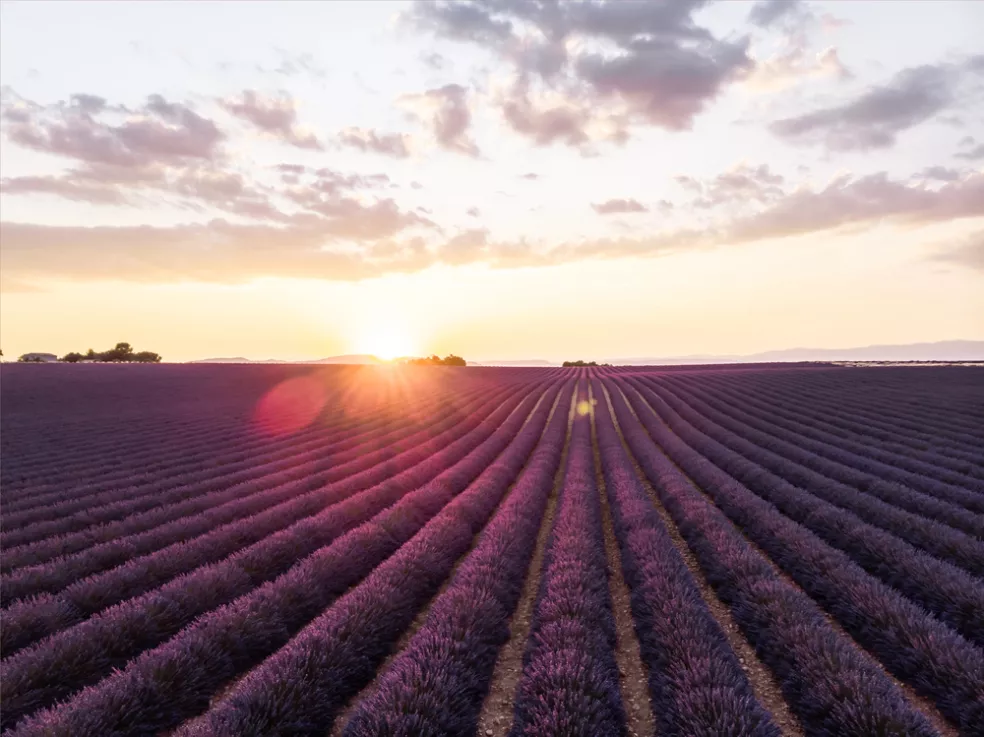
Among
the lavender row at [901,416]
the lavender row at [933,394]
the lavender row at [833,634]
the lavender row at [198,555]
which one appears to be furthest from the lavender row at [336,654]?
the lavender row at [933,394]

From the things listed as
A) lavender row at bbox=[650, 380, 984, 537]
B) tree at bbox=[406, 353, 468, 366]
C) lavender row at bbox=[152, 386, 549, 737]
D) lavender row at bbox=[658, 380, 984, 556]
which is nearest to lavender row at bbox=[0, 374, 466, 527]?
lavender row at bbox=[152, 386, 549, 737]

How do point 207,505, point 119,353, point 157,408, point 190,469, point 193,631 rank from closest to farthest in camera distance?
point 193,631, point 207,505, point 190,469, point 157,408, point 119,353

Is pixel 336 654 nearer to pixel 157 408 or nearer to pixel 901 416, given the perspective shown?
pixel 901 416

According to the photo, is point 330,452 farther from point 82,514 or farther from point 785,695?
point 785,695

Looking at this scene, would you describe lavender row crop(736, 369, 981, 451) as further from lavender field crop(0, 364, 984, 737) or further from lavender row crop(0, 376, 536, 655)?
lavender row crop(0, 376, 536, 655)

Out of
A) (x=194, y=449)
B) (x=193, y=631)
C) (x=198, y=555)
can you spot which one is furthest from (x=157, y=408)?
(x=193, y=631)

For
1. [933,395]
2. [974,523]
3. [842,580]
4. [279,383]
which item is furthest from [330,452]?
[279,383]
